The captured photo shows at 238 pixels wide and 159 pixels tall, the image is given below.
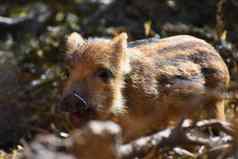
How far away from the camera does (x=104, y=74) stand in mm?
5125

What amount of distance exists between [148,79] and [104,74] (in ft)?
1.63

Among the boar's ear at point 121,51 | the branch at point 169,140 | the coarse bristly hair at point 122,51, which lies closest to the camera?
the branch at point 169,140

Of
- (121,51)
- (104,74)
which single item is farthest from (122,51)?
(104,74)

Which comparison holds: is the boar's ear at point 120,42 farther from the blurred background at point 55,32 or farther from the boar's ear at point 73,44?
the blurred background at point 55,32

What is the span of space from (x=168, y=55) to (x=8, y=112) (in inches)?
87.1

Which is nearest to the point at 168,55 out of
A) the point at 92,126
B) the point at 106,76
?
the point at 106,76

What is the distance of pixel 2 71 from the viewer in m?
6.91

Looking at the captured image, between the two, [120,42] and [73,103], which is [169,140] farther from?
[120,42]

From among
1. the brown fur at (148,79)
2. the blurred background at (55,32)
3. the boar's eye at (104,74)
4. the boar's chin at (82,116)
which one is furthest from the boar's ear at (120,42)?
the blurred background at (55,32)

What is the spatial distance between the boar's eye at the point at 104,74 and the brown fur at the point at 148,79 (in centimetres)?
3

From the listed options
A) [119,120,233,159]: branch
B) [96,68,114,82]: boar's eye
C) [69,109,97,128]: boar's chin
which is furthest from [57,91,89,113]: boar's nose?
[119,120,233,159]: branch

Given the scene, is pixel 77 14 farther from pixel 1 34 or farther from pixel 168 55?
pixel 168 55

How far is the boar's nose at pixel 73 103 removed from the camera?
454 cm

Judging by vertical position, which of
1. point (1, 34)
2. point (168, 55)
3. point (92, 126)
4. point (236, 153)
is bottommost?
point (236, 153)
